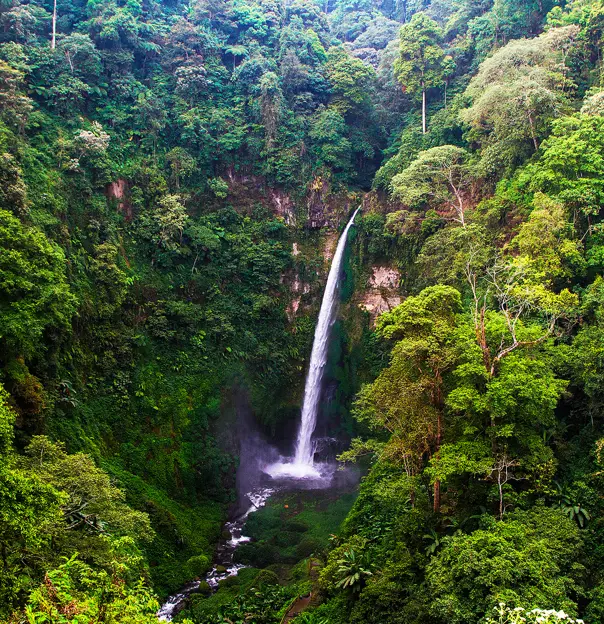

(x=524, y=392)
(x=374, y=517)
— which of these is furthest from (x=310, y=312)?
(x=524, y=392)

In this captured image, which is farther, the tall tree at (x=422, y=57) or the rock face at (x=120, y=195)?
the tall tree at (x=422, y=57)

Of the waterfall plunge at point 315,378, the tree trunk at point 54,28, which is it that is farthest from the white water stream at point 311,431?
the tree trunk at point 54,28

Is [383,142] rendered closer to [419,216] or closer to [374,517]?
[419,216]

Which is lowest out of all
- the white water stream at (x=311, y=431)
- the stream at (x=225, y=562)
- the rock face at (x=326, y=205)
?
the stream at (x=225, y=562)

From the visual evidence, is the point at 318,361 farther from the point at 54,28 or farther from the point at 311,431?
the point at 54,28

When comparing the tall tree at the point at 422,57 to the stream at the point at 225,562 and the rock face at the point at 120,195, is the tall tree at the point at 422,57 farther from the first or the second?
the stream at the point at 225,562

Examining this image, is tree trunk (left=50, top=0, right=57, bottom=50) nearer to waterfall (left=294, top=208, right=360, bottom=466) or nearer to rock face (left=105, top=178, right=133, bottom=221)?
rock face (left=105, top=178, right=133, bottom=221)
